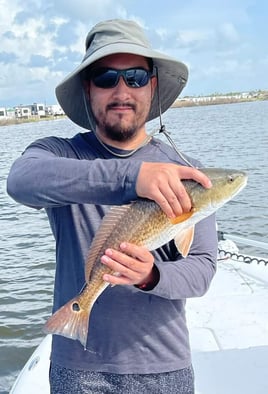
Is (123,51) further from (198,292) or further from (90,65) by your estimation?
(198,292)

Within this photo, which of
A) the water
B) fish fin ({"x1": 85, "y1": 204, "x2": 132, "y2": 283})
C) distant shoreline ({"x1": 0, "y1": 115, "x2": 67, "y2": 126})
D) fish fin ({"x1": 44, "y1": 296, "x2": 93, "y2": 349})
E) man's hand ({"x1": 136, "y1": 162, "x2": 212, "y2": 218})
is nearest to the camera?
man's hand ({"x1": 136, "y1": 162, "x2": 212, "y2": 218})

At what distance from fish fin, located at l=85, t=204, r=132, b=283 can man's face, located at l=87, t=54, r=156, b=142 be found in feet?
1.79

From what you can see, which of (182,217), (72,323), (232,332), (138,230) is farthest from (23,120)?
(182,217)

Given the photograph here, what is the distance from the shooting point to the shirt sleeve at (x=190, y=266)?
2.22 m

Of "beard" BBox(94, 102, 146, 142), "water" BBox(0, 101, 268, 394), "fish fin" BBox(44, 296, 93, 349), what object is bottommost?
"water" BBox(0, 101, 268, 394)

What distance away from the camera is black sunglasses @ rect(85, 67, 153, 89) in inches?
97.3

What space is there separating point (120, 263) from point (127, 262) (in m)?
0.03

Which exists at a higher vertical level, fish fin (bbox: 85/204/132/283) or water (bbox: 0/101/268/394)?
fish fin (bbox: 85/204/132/283)

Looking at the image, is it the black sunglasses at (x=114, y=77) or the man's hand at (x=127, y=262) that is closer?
the man's hand at (x=127, y=262)

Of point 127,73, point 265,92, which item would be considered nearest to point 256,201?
point 127,73

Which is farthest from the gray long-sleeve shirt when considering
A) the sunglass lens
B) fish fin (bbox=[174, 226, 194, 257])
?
the sunglass lens

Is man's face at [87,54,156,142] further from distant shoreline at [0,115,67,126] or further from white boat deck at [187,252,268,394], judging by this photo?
distant shoreline at [0,115,67,126]

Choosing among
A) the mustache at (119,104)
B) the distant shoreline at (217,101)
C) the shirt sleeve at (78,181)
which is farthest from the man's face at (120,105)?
the distant shoreline at (217,101)

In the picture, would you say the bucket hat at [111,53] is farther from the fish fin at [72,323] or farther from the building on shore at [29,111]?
the building on shore at [29,111]
